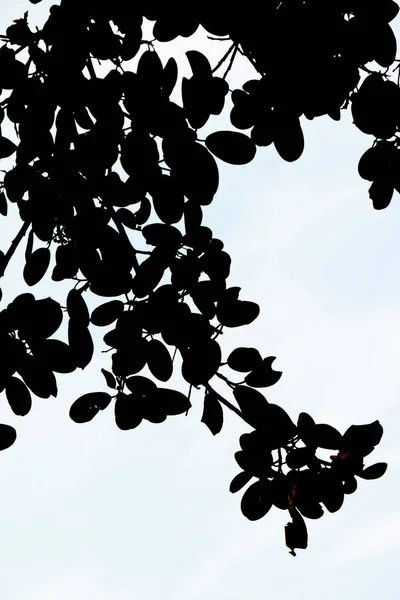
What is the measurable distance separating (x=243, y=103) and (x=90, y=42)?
51 centimetres

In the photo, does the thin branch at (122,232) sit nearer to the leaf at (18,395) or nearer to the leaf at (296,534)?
the leaf at (18,395)

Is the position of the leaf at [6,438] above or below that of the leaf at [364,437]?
above

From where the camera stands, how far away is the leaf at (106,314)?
2326 millimetres

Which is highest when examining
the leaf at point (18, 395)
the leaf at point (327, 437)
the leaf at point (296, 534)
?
the leaf at point (18, 395)

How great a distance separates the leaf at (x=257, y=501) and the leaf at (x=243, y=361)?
349mm

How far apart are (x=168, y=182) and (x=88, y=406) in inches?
29.8

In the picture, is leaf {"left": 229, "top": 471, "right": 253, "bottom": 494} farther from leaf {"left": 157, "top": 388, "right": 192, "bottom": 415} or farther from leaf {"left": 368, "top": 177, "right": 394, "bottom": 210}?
leaf {"left": 368, "top": 177, "right": 394, "bottom": 210}

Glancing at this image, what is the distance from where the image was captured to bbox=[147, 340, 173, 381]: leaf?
2.29 metres

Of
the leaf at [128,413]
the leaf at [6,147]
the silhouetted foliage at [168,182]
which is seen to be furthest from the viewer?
the leaf at [6,147]

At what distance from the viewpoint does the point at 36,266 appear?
94.9 inches

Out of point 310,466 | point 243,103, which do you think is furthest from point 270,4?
point 310,466

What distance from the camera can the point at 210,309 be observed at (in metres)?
2.43

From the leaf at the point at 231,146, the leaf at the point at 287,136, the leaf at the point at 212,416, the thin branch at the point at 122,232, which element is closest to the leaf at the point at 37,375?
the thin branch at the point at 122,232

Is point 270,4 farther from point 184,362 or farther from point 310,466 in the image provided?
point 310,466
